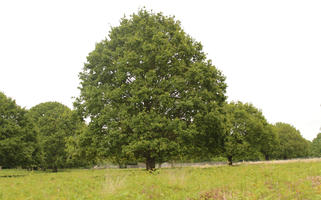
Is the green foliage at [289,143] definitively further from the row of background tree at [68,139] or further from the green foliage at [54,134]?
the green foliage at [54,134]

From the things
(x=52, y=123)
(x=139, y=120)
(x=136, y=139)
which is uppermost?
(x=52, y=123)

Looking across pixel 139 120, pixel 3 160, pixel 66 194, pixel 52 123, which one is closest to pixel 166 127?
pixel 139 120

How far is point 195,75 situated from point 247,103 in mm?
36056

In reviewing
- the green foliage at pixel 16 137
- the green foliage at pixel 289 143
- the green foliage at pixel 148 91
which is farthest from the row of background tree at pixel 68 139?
the green foliage at pixel 289 143

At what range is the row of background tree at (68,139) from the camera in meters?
20.8

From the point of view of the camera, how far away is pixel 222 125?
19.6 meters

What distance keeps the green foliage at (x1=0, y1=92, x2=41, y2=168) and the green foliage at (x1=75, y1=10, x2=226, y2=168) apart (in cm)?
1848

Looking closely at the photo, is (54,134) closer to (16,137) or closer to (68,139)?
(16,137)

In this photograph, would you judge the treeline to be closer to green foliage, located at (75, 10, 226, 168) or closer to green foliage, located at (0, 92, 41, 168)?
green foliage, located at (75, 10, 226, 168)

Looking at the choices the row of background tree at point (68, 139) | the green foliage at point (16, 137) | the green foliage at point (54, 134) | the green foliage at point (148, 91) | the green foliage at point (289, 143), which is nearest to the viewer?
the green foliage at point (148, 91)

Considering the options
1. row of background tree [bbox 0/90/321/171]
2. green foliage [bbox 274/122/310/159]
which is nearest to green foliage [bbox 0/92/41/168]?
row of background tree [bbox 0/90/321/171]

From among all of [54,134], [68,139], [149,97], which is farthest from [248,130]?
[54,134]

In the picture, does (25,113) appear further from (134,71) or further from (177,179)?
(177,179)

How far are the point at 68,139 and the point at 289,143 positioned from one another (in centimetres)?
7687
